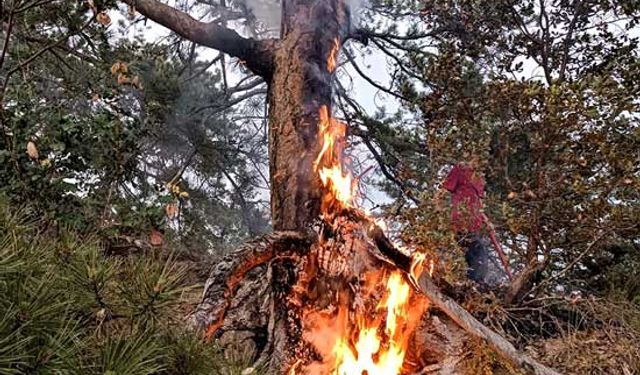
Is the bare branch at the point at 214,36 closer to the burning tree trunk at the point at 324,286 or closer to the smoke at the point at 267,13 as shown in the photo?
the burning tree trunk at the point at 324,286

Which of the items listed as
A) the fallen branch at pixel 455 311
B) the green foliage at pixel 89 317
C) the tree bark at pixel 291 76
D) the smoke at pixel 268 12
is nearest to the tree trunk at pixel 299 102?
the tree bark at pixel 291 76

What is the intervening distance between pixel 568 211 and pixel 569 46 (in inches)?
56.0

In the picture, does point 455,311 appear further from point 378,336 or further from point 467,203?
point 467,203

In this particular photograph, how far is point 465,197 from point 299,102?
134cm

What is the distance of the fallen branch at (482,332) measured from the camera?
221 centimetres

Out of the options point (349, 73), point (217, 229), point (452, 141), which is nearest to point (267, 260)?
point (452, 141)

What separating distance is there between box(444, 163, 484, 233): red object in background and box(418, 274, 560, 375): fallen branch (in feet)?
2.11

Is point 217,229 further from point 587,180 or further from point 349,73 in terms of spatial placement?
point 587,180

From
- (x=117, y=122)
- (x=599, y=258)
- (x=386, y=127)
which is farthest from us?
(x=386, y=127)

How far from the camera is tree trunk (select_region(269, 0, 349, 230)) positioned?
3.05 meters

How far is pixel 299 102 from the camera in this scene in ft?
10.7

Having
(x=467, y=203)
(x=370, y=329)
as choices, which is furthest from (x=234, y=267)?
(x=467, y=203)

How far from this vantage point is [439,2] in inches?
151

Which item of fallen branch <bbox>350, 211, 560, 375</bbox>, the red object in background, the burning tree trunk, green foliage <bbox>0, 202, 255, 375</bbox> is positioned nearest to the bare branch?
the burning tree trunk
